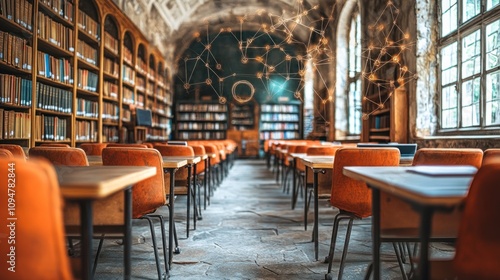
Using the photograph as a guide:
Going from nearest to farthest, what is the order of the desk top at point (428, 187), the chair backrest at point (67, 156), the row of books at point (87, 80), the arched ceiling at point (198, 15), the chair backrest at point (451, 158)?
the desk top at point (428, 187) → the chair backrest at point (451, 158) → the chair backrest at point (67, 156) → the row of books at point (87, 80) → the arched ceiling at point (198, 15)

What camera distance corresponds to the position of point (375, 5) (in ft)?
26.1

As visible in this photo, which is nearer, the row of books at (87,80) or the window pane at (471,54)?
the window pane at (471,54)

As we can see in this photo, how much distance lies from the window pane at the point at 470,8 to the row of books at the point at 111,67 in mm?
5861

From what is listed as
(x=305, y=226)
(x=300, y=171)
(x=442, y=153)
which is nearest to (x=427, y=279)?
(x=442, y=153)

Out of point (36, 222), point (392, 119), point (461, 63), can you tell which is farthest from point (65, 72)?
point (36, 222)

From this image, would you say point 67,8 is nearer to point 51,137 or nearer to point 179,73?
point 51,137

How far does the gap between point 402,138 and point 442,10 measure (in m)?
1.87

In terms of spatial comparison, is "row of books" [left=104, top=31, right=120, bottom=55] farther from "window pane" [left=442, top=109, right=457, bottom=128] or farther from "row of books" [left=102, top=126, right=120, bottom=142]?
"window pane" [left=442, top=109, right=457, bottom=128]

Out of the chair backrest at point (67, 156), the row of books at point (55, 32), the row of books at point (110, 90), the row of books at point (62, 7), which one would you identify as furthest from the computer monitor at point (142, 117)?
the chair backrest at point (67, 156)

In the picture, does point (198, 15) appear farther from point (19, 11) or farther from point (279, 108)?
point (19, 11)

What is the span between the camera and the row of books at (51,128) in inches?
210

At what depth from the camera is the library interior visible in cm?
109

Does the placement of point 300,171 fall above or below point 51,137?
below

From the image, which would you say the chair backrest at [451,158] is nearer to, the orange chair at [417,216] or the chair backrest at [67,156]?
the orange chair at [417,216]
